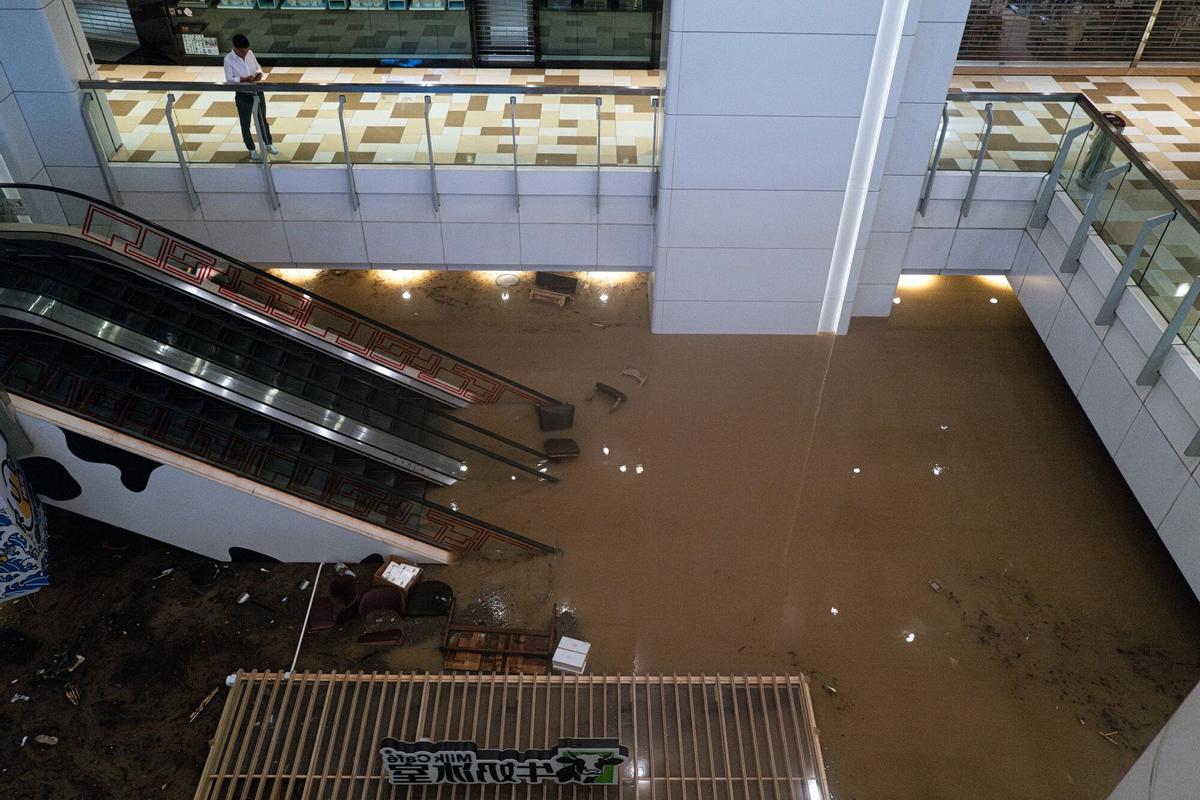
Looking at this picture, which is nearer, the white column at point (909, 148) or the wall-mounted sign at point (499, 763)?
the wall-mounted sign at point (499, 763)

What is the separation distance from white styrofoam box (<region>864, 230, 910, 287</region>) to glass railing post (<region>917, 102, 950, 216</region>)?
0.36 meters

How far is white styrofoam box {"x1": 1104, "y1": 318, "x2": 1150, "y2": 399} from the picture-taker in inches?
315

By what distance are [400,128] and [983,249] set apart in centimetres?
637

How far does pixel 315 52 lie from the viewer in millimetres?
12570

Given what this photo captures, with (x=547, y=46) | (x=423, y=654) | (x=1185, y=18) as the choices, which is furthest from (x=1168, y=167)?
(x=423, y=654)

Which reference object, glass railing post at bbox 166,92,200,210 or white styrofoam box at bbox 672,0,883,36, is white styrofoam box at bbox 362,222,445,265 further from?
white styrofoam box at bbox 672,0,883,36

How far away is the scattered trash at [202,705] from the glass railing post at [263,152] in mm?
4960

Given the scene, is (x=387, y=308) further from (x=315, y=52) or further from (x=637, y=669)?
(x=637, y=669)

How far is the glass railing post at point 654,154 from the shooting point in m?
9.27

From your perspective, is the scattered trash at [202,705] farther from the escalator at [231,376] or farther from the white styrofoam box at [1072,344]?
the white styrofoam box at [1072,344]

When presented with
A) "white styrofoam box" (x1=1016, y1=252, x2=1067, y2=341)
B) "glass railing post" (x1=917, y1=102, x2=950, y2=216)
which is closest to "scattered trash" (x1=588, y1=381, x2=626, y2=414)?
"glass railing post" (x1=917, y1=102, x2=950, y2=216)

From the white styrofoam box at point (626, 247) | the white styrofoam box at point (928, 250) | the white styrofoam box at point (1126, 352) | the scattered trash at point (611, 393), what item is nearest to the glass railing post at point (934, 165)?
the white styrofoam box at point (928, 250)

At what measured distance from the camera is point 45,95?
29.0ft

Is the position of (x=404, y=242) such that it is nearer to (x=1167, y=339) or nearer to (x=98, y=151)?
(x=98, y=151)
